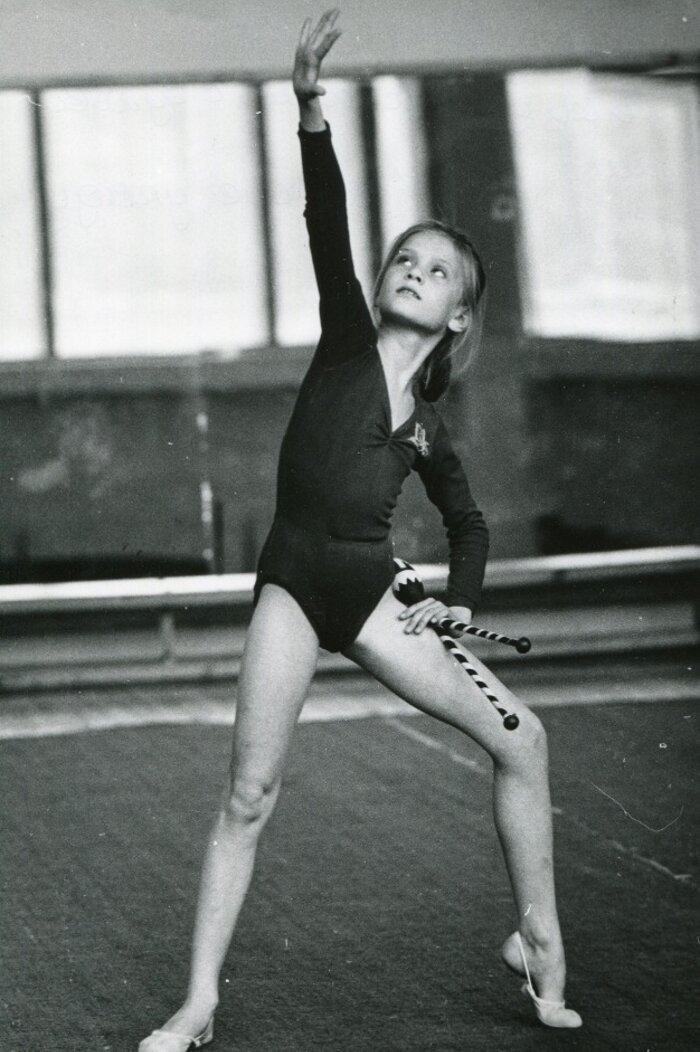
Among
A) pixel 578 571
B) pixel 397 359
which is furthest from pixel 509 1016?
pixel 578 571

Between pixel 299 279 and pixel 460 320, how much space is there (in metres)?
3.18

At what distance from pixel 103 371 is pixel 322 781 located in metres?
2.12

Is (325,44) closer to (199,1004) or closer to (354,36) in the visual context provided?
(199,1004)

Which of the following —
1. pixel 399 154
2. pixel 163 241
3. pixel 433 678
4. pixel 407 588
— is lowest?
pixel 433 678

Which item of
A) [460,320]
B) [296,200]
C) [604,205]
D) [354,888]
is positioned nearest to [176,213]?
[296,200]

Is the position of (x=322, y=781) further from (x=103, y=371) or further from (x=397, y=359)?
(x=103, y=371)

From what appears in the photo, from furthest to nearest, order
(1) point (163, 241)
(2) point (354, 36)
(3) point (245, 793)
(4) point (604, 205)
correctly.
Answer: (4) point (604, 205) → (1) point (163, 241) → (2) point (354, 36) → (3) point (245, 793)

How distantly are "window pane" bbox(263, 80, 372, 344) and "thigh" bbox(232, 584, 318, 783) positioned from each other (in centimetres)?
310

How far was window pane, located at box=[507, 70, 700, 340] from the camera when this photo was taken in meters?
4.83

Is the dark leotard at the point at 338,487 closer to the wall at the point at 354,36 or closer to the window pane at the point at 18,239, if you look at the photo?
the wall at the point at 354,36

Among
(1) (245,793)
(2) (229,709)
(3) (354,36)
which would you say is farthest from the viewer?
(3) (354,36)

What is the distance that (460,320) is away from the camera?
182 cm

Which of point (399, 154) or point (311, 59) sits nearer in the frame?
point (311, 59)

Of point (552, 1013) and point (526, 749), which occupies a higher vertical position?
point (526, 749)
